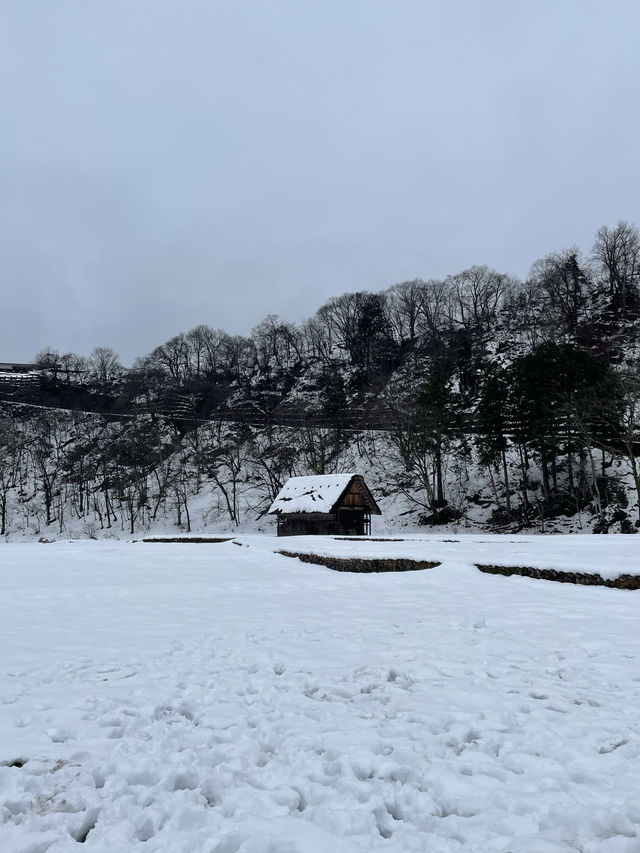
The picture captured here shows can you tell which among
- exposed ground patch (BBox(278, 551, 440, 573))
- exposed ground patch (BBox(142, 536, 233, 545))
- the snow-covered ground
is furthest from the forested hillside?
the snow-covered ground

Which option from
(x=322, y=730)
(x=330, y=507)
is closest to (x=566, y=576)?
(x=322, y=730)

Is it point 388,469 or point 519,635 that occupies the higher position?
point 388,469

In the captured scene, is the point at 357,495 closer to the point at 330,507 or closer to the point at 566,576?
the point at 330,507

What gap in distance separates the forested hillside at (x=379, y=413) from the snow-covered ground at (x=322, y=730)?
1048 inches

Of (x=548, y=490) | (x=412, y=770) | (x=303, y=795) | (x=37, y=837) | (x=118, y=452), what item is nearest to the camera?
(x=37, y=837)

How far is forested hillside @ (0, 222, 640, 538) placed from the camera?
1373 inches

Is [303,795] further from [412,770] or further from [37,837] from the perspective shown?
[37,837]

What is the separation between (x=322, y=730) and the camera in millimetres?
4062

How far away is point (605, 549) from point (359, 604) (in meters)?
9.57

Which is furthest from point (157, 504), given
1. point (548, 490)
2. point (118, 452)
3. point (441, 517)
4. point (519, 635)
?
point (519, 635)

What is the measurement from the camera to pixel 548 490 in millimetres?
35438

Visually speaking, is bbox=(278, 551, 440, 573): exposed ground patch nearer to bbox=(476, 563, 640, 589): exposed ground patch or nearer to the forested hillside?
bbox=(476, 563, 640, 589): exposed ground patch

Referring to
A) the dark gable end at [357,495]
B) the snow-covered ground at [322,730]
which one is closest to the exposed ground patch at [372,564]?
the snow-covered ground at [322,730]

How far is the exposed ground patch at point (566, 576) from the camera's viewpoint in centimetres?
1127
